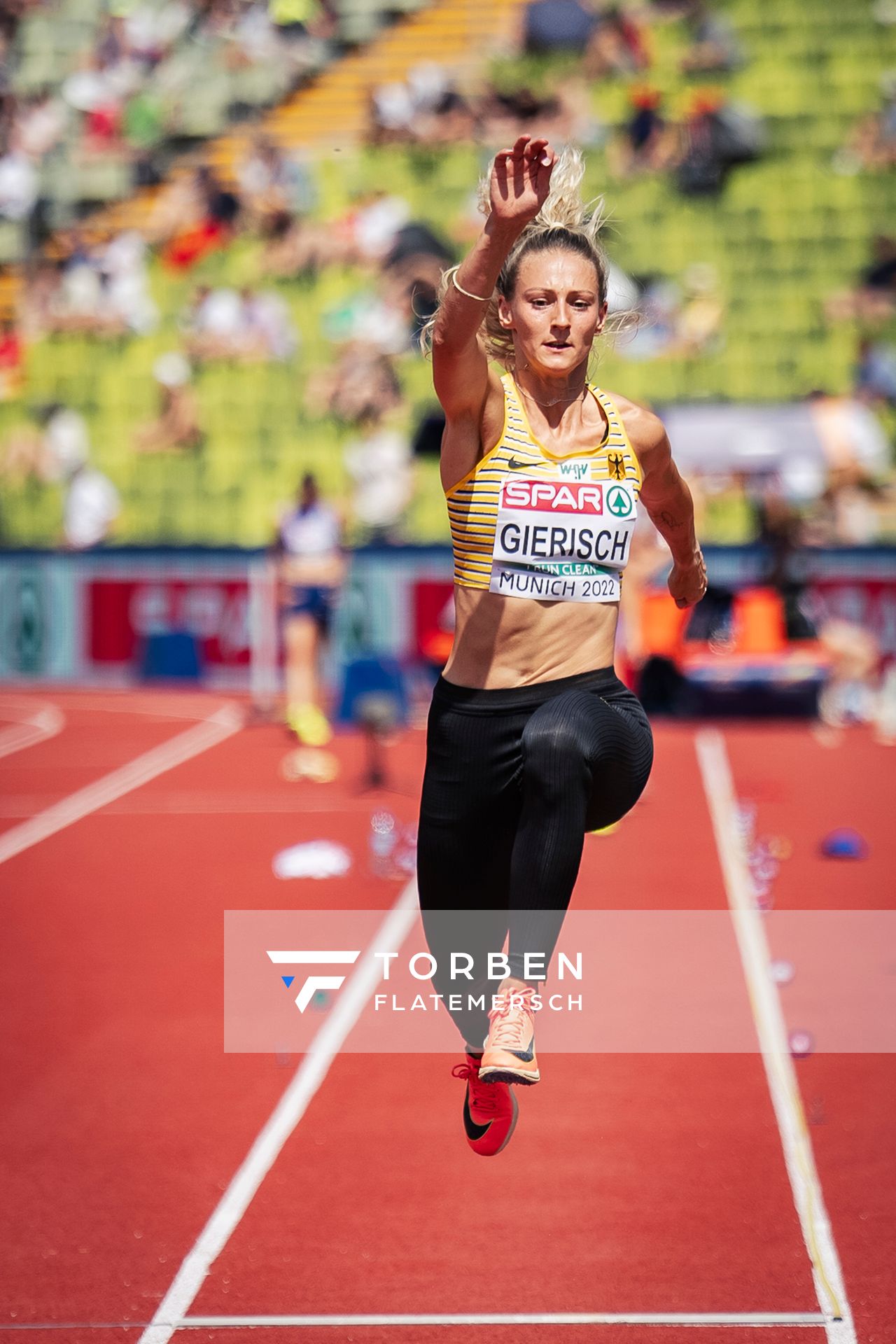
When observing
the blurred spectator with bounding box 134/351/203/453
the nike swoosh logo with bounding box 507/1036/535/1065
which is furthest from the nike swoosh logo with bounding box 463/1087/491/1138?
the blurred spectator with bounding box 134/351/203/453

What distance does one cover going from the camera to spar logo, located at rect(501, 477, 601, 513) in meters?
3.24

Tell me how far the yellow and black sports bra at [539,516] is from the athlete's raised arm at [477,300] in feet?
0.22

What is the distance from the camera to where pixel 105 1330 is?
481 cm

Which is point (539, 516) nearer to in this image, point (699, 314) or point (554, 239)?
point (554, 239)

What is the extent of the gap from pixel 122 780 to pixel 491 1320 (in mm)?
7220

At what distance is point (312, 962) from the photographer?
7688 millimetres

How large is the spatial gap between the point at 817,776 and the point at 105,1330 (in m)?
7.40

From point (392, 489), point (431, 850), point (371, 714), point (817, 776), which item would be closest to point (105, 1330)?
point (431, 850)

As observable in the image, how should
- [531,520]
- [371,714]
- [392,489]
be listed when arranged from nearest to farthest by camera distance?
1. [531,520]
2. [371,714]
3. [392,489]

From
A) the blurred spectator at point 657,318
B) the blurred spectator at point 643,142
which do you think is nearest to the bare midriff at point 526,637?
the blurred spectator at point 657,318

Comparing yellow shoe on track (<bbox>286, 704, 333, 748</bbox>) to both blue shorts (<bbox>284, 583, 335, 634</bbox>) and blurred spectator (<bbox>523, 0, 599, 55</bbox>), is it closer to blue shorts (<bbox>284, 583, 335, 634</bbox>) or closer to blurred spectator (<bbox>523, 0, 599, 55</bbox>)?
blue shorts (<bbox>284, 583, 335, 634</bbox>)

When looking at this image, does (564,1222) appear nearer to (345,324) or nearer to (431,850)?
(431,850)

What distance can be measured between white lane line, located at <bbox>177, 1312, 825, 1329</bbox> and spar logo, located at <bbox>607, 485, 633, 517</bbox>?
255 cm

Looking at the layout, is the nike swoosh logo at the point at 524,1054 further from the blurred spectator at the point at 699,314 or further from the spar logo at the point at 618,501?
the blurred spectator at the point at 699,314
